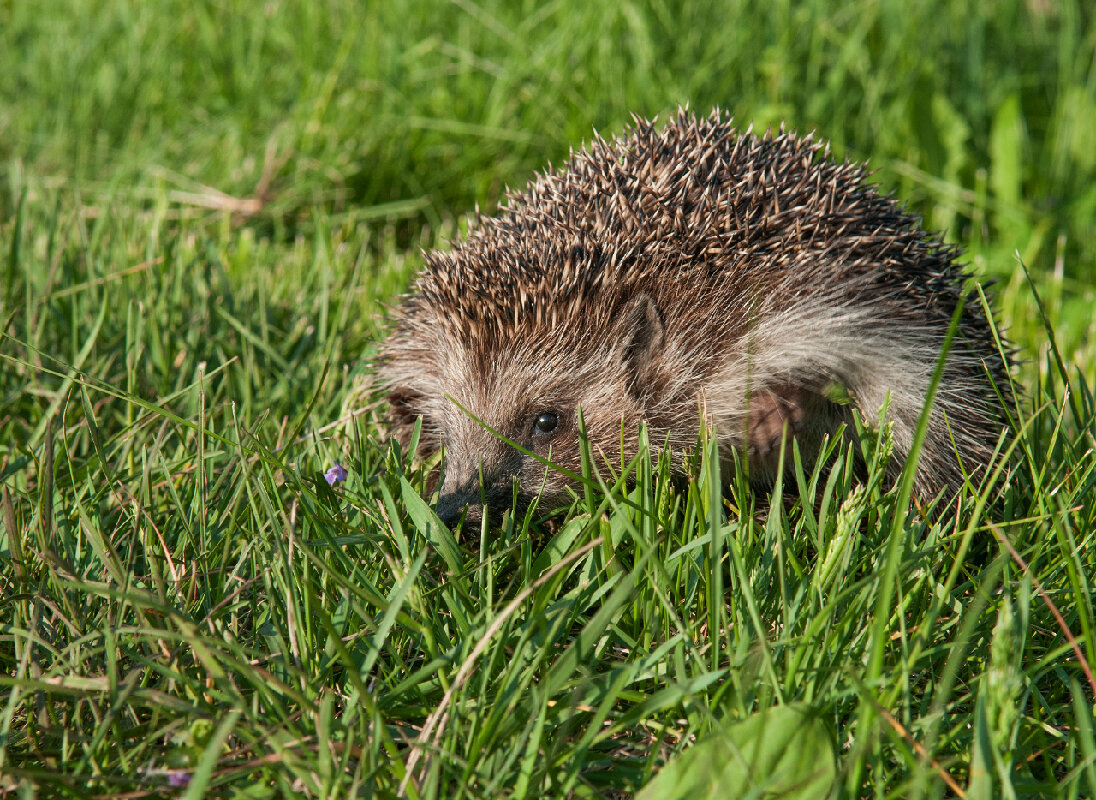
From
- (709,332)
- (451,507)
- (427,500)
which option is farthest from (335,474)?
(709,332)

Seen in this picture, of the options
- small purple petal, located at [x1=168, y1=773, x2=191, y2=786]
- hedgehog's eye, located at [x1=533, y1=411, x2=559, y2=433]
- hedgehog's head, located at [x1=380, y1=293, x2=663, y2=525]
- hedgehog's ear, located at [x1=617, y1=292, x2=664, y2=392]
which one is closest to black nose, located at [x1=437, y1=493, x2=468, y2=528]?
hedgehog's head, located at [x1=380, y1=293, x2=663, y2=525]

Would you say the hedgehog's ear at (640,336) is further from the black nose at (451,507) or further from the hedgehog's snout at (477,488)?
the black nose at (451,507)

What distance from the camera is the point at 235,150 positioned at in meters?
4.27

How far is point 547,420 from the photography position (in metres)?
2.53

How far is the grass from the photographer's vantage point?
1.46m

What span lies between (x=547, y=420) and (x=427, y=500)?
1.14 feet

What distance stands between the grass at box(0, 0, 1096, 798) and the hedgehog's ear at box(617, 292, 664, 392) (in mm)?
326

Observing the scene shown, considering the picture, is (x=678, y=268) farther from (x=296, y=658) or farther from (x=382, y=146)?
(x=382, y=146)

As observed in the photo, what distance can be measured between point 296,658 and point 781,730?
751mm

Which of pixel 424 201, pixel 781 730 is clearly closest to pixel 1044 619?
pixel 781 730

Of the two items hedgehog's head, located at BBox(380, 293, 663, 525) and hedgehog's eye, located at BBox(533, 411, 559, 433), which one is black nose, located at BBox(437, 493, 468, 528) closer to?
hedgehog's head, located at BBox(380, 293, 663, 525)

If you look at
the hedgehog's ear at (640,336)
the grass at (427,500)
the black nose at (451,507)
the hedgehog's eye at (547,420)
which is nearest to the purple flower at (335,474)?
the grass at (427,500)

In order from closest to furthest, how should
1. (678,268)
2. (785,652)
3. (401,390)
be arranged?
(785,652) < (678,268) < (401,390)

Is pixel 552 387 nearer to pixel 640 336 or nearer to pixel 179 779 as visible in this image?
pixel 640 336
